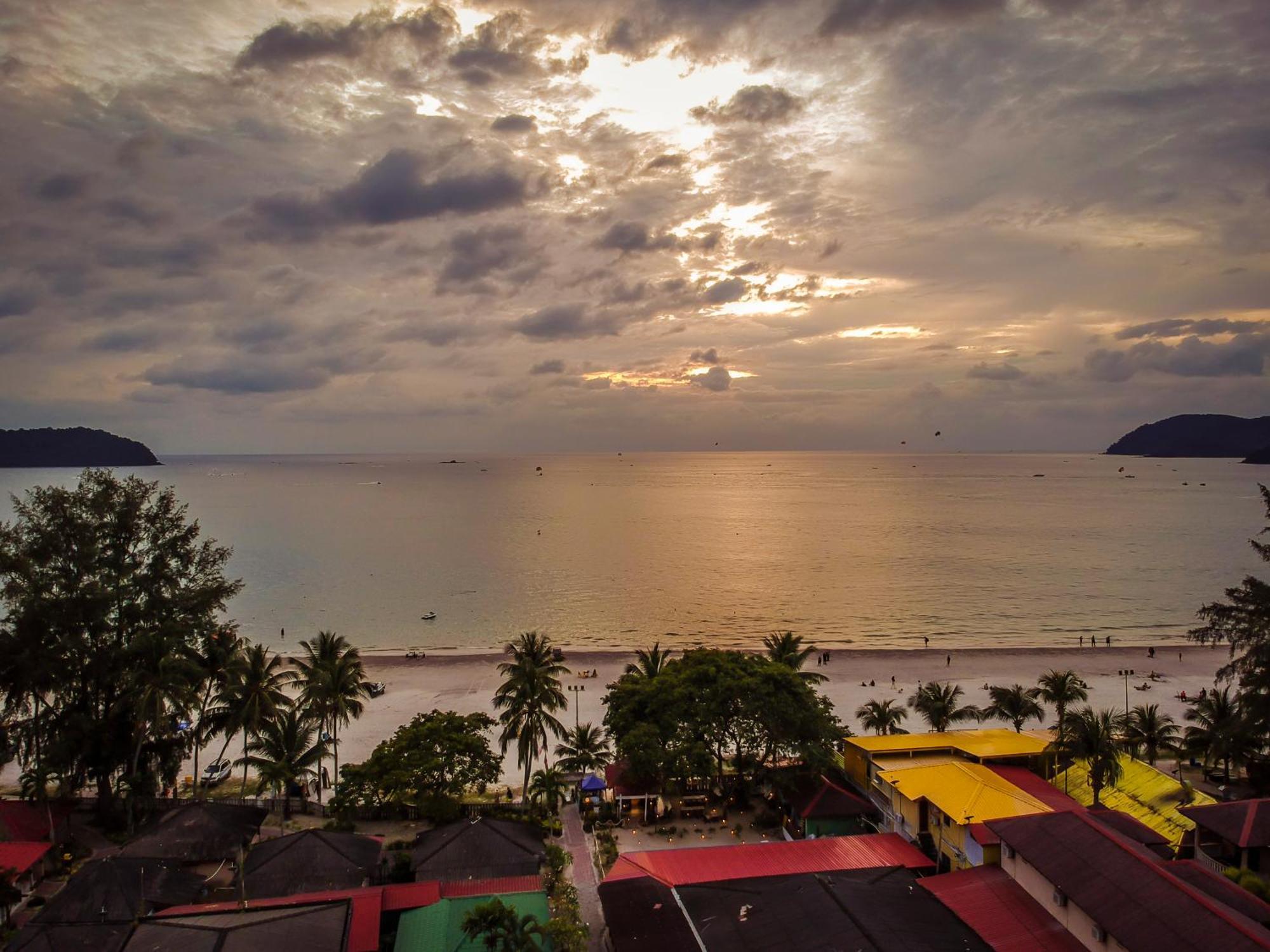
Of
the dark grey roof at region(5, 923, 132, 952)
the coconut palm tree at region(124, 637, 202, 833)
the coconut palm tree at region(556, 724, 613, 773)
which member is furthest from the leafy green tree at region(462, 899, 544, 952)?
the coconut palm tree at region(124, 637, 202, 833)

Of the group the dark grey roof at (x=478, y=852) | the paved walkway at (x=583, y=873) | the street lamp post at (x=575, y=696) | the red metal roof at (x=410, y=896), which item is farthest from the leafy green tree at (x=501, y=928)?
the street lamp post at (x=575, y=696)

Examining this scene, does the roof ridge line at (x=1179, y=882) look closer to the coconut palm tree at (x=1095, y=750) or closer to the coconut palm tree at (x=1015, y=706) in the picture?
the coconut palm tree at (x=1095, y=750)

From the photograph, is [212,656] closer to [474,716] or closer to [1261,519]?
[474,716]

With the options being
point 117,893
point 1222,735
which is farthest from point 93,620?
point 1222,735

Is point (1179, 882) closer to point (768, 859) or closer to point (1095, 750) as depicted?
point (768, 859)

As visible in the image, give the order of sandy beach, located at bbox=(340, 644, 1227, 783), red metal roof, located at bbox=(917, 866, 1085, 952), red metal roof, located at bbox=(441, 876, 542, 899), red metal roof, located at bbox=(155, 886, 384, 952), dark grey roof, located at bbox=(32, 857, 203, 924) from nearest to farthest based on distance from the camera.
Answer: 1. red metal roof, located at bbox=(917, 866, 1085, 952)
2. red metal roof, located at bbox=(155, 886, 384, 952)
3. dark grey roof, located at bbox=(32, 857, 203, 924)
4. red metal roof, located at bbox=(441, 876, 542, 899)
5. sandy beach, located at bbox=(340, 644, 1227, 783)

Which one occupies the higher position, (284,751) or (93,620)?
(93,620)

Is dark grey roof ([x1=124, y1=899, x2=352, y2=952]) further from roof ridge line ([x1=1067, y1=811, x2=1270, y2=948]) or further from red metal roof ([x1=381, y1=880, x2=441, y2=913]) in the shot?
roof ridge line ([x1=1067, y1=811, x2=1270, y2=948])
